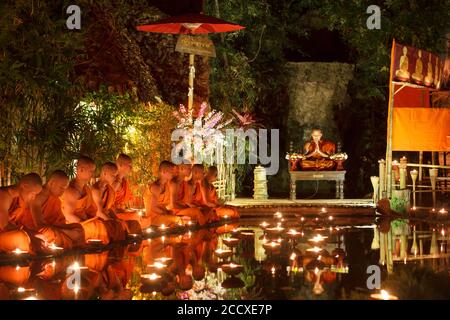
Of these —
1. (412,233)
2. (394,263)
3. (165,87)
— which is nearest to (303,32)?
(165,87)

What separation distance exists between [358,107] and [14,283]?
15.8 m

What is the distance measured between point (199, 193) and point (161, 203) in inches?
46.2

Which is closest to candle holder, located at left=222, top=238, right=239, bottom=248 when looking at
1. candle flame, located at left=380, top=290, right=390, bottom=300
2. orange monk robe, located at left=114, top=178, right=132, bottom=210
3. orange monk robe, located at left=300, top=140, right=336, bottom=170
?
orange monk robe, located at left=114, top=178, right=132, bottom=210

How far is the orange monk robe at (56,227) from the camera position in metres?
9.01

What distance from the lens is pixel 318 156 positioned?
16.9 meters

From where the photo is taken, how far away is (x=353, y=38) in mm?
20078

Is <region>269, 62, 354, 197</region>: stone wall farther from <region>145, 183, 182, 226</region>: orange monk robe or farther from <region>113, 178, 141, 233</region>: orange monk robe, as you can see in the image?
<region>113, 178, 141, 233</region>: orange monk robe

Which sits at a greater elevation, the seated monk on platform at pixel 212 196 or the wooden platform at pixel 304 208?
the seated monk on platform at pixel 212 196

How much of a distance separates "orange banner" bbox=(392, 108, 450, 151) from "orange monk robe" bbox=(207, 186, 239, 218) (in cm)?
322

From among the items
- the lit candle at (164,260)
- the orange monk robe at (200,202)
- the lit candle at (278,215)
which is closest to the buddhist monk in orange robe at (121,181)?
the orange monk robe at (200,202)

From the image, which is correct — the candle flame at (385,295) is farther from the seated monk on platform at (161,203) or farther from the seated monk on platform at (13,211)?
the seated monk on platform at (161,203)

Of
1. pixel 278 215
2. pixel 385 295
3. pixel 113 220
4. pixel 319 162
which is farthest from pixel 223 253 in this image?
pixel 319 162

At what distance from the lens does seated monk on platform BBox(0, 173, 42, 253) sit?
8.45 m

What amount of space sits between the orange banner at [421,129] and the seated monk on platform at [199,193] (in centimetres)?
380
